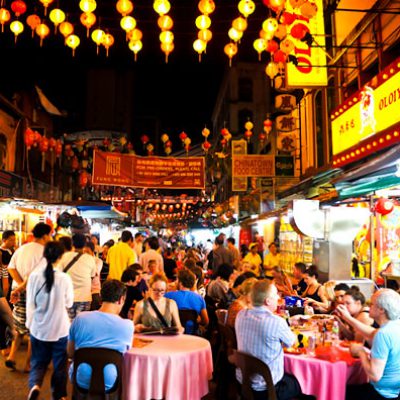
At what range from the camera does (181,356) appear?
529cm

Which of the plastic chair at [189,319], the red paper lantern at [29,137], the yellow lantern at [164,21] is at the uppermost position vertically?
the yellow lantern at [164,21]

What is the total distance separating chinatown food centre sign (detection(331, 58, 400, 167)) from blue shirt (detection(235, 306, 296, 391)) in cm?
387

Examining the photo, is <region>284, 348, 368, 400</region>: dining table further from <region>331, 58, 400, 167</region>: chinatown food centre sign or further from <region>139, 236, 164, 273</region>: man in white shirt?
<region>139, 236, 164, 273</region>: man in white shirt

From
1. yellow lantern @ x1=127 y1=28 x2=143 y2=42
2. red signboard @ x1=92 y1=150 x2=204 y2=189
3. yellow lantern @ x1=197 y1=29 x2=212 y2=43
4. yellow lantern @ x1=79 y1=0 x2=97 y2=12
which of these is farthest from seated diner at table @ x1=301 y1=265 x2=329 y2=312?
red signboard @ x1=92 y1=150 x2=204 y2=189

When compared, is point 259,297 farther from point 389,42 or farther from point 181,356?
point 389,42

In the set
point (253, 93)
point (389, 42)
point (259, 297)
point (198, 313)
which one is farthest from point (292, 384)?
point (253, 93)

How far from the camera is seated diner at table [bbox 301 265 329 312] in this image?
835cm

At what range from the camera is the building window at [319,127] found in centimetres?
1653

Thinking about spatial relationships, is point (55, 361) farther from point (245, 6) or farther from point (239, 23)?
point (239, 23)

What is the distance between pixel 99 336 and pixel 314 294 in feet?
17.2

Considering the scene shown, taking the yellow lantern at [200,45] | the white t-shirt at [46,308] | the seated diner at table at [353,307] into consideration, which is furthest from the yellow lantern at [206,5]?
the seated diner at table at [353,307]

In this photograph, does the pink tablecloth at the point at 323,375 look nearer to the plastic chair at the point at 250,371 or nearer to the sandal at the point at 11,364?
the plastic chair at the point at 250,371

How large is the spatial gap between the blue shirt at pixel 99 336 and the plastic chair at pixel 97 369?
0.18 feet

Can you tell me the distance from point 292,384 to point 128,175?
1239 cm
